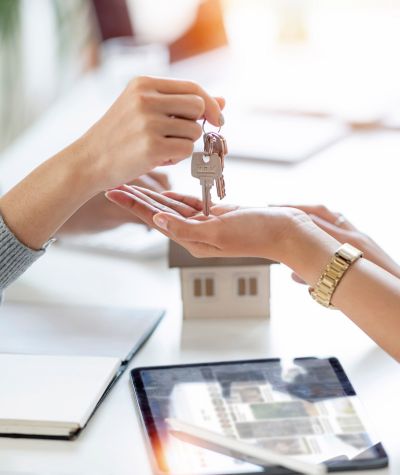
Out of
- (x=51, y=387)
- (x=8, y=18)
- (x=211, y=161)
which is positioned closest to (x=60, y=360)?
(x=51, y=387)

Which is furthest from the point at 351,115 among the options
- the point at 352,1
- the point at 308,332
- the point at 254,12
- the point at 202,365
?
the point at 202,365

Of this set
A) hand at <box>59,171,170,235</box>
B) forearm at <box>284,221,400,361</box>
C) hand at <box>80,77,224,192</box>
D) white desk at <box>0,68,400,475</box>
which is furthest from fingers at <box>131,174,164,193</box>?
forearm at <box>284,221,400,361</box>

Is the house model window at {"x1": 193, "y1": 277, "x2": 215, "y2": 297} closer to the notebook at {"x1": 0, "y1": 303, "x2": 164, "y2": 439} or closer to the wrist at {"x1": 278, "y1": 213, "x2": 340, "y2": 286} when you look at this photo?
the notebook at {"x1": 0, "y1": 303, "x2": 164, "y2": 439}

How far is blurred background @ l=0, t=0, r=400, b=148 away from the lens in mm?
2125

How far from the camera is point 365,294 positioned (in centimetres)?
112

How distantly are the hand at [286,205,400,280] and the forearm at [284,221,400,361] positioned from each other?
14 cm

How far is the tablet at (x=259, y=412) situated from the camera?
1026mm

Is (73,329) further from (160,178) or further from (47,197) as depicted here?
(160,178)

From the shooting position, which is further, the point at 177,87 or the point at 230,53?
the point at 230,53

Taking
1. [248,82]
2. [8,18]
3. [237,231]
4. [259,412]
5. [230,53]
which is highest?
[230,53]

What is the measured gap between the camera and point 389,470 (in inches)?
40.3

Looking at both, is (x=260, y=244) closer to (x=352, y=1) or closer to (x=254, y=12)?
(x=254, y=12)

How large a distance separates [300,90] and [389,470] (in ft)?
4.35

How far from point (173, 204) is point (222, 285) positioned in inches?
5.7
